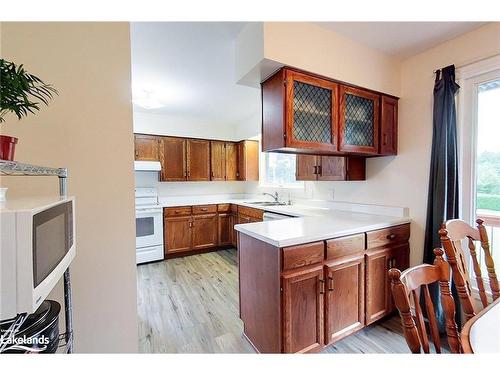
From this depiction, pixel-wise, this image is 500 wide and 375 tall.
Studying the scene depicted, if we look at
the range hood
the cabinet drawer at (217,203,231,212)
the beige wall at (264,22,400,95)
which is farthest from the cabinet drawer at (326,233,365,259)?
the range hood

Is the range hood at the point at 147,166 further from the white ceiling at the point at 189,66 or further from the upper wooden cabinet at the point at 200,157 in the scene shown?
the white ceiling at the point at 189,66

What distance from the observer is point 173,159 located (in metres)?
4.07

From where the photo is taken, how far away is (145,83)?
9.18ft

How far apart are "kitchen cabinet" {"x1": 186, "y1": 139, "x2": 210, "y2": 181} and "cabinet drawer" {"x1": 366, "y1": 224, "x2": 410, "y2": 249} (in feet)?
10.3

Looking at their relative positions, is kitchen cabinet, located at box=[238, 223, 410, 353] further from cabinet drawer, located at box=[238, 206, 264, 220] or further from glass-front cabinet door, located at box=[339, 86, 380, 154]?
cabinet drawer, located at box=[238, 206, 264, 220]

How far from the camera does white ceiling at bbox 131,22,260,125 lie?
1.79 m

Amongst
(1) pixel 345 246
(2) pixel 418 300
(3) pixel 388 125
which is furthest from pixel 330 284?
(3) pixel 388 125

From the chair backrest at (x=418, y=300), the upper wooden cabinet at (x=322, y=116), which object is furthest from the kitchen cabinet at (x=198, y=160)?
the chair backrest at (x=418, y=300)

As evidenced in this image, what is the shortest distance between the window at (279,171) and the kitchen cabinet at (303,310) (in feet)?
6.69

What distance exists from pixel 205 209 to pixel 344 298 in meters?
2.84

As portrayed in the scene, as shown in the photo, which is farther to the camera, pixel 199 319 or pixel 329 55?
pixel 199 319

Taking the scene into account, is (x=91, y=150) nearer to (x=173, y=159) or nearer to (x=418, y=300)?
(x=418, y=300)
